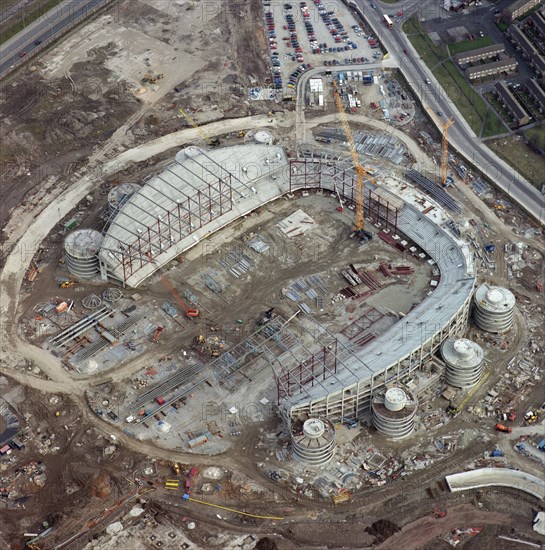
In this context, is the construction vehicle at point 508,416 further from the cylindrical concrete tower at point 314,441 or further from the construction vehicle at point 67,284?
the construction vehicle at point 67,284

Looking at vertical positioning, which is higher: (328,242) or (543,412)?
(328,242)

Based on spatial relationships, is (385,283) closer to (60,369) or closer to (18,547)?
(60,369)

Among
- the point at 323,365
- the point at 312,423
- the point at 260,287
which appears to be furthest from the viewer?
the point at 260,287

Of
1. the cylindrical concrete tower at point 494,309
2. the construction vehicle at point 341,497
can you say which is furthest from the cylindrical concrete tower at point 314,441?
the cylindrical concrete tower at point 494,309

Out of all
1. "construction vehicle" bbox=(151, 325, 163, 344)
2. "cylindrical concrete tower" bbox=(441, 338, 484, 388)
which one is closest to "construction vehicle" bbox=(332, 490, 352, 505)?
"cylindrical concrete tower" bbox=(441, 338, 484, 388)

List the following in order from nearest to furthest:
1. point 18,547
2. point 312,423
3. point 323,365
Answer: point 18,547
point 312,423
point 323,365

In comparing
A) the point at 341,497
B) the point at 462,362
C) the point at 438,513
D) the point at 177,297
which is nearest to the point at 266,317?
the point at 177,297

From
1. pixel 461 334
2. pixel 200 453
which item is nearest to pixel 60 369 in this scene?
pixel 200 453
